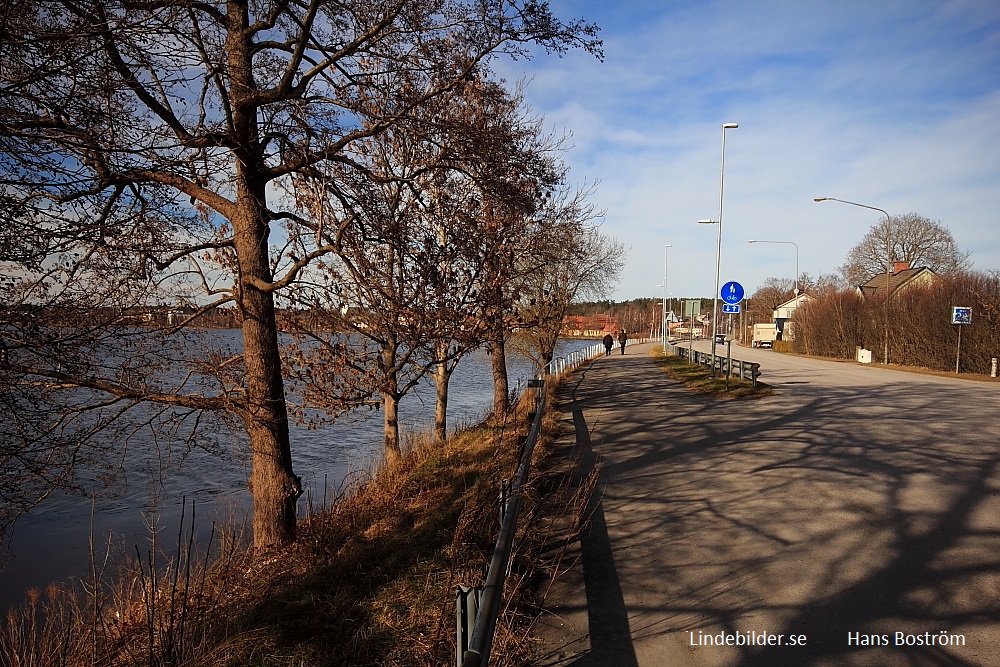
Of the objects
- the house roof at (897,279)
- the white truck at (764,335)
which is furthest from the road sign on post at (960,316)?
the white truck at (764,335)

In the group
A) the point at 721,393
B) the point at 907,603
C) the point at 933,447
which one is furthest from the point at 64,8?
the point at 721,393

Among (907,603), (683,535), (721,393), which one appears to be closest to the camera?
(907,603)

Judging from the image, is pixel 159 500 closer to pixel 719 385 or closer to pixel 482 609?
pixel 482 609

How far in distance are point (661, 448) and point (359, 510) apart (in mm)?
4885

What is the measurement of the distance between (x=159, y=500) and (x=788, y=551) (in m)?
10.6

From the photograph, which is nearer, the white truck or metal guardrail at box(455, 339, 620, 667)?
metal guardrail at box(455, 339, 620, 667)

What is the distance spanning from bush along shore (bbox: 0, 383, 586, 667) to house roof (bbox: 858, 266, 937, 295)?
35424mm

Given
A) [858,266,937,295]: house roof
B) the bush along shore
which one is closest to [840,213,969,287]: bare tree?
[858,266,937,295]: house roof

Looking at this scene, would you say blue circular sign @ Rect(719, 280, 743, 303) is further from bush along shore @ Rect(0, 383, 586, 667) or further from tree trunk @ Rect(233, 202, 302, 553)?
tree trunk @ Rect(233, 202, 302, 553)

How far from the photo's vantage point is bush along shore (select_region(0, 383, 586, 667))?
13.9 feet

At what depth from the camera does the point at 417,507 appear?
779 centimetres

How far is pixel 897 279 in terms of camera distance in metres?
46.5

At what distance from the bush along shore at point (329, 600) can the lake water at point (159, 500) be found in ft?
3.04

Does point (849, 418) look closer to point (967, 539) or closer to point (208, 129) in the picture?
point (967, 539)
